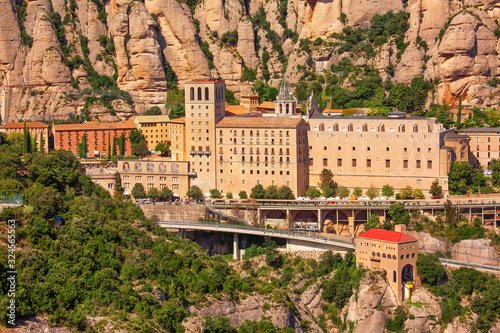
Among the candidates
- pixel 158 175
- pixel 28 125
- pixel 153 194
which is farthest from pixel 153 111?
pixel 153 194

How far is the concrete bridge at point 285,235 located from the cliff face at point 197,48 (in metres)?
32.5

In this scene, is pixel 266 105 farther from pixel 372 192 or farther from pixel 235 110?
pixel 372 192

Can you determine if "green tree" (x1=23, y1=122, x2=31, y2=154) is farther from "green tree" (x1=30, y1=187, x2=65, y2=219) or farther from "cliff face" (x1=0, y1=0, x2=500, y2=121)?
"green tree" (x1=30, y1=187, x2=65, y2=219)

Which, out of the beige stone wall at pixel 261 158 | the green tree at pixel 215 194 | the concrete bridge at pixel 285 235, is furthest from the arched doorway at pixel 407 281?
the green tree at pixel 215 194

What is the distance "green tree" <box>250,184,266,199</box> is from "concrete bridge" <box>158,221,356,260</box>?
493 cm

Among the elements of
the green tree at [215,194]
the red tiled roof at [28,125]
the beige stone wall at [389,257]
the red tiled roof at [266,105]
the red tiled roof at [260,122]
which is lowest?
the beige stone wall at [389,257]

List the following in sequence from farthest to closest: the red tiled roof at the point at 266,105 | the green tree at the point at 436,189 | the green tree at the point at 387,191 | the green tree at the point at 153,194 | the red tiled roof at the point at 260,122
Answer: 1. the red tiled roof at the point at 266,105
2. the red tiled roof at the point at 260,122
3. the green tree at the point at 153,194
4. the green tree at the point at 387,191
5. the green tree at the point at 436,189

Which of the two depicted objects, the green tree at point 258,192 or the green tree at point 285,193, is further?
the green tree at point 258,192

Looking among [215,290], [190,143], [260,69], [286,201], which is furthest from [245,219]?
[260,69]

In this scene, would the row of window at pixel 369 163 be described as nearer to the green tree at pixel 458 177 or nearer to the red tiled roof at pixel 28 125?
the green tree at pixel 458 177

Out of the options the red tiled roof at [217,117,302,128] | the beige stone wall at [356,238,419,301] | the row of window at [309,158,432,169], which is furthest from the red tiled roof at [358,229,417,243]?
the red tiled roof at [217,117,302,128]

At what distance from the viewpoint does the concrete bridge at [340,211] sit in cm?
9550

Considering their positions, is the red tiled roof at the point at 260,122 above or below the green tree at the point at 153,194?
above

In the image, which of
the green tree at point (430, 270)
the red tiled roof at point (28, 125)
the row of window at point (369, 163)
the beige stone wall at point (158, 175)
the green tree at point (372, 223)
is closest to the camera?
the green tree at point (430, 270)
